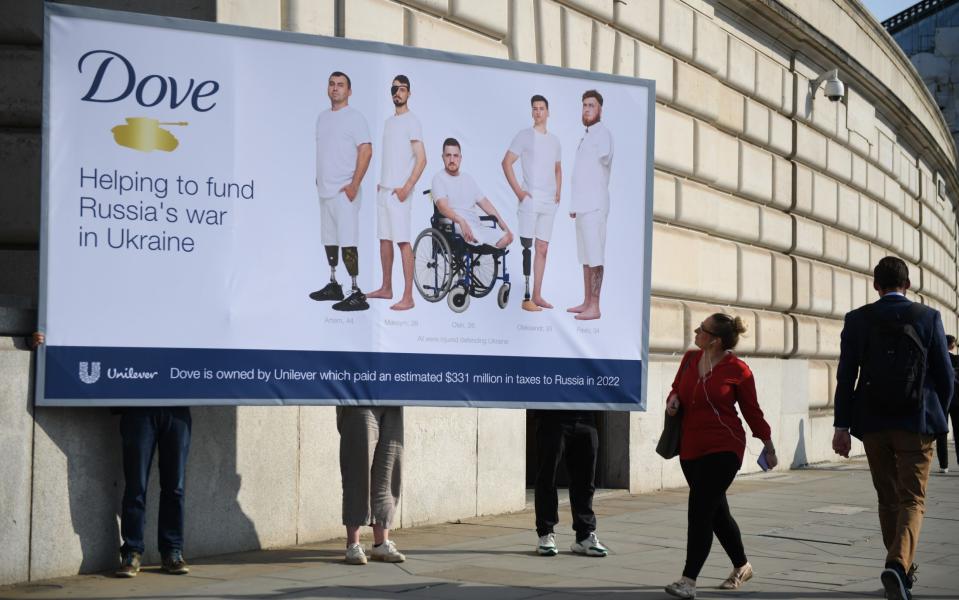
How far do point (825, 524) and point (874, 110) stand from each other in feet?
36.6

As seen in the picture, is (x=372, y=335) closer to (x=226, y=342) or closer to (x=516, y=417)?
(x=226, y=342)

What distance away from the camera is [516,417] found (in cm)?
1054

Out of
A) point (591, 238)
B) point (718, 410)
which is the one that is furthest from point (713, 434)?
point (591, 238)

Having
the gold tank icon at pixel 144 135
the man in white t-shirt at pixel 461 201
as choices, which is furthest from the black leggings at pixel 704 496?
the gold tank icon at pixel 144 135

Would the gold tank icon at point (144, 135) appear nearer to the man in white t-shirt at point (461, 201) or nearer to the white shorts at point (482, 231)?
the man in white t-shirt at point (461, 201)

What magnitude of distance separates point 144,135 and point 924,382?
4.16 m

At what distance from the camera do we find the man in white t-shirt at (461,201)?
7.83m

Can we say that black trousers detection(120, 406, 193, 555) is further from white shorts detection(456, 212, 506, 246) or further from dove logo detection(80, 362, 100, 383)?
white shorts detection(456, 212, 506, 246)

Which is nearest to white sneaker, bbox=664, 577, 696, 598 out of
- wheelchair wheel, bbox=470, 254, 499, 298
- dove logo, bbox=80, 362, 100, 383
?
wheelchair wheel, bbox=470, 254, 499, 298

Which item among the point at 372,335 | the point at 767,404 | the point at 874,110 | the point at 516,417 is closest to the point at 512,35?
the point at 516,417

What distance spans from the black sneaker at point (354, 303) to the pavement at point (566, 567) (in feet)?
4.66

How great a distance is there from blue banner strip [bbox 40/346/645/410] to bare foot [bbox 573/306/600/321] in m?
0.25

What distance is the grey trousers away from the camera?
301 inches

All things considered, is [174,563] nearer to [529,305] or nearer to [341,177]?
[341,177]
